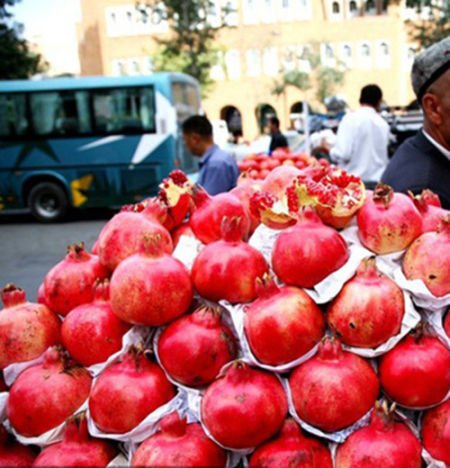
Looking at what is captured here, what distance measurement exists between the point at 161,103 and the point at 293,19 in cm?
2992

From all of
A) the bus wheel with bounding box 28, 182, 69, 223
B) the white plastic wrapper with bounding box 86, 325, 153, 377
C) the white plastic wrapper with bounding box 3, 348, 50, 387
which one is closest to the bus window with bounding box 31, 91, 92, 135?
the bus wheel with bounding box 28, 182, 69, 223

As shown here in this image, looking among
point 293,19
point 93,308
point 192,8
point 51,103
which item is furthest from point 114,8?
point 93,308

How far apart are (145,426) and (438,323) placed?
0.82 metres

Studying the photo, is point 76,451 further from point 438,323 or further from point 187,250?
point 438,323

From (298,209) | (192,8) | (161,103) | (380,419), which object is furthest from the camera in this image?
(192,8)

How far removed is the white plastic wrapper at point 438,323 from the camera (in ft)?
4.88

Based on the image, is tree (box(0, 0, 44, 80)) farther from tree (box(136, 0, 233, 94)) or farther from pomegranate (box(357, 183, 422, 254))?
pomegranate (box(357, 183, 422, 254))

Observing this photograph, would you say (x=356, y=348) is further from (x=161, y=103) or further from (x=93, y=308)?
(x=161, y=103)

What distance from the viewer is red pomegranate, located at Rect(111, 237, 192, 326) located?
1.52 metres

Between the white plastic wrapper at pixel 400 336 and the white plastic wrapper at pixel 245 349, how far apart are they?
0.38ft

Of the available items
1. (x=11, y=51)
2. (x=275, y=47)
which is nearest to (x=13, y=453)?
(x=11, y=51)

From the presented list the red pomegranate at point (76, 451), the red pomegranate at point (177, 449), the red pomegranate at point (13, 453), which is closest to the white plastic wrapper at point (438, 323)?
the red pomegranate at point (177, 449)

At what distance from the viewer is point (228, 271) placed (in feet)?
5.11

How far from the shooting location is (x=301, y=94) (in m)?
38.2
